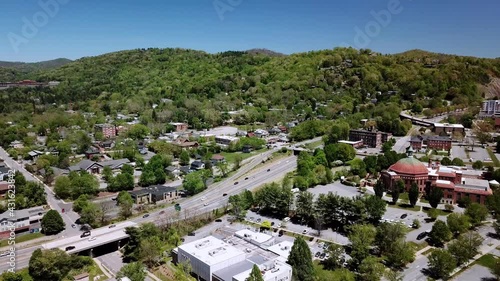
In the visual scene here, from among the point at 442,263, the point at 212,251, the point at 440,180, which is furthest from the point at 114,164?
the point at 442,263

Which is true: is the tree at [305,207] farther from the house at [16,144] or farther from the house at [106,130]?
the house at [16,144]

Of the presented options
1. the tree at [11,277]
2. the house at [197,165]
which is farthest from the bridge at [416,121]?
the tree at [11,277]

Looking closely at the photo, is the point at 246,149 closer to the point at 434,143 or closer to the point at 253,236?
the point at 434,143

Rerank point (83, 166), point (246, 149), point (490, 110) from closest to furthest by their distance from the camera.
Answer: point (83, 166) < point (246, 149) < point (490, 110)

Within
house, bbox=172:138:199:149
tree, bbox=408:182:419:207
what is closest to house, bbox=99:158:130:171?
house, bbox=172:138:199:149

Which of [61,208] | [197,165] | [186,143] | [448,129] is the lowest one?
[61,208]
